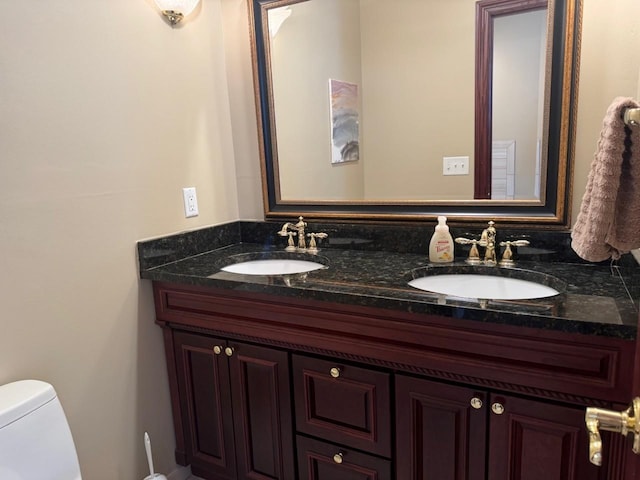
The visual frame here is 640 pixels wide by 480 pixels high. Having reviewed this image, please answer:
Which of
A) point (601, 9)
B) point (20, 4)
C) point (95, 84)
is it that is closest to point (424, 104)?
point (601, 9)

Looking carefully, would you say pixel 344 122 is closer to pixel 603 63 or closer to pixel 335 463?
pixel 603 63

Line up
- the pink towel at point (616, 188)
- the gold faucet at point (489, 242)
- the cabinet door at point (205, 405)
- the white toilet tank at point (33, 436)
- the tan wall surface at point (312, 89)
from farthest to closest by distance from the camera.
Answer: the tan wall surface at point (312, 89) → the cabinet door at point (205, 405) → the gold faucet at point (489, 242) → the white toilet tank at point (33, 436) → the pink towel at point (616, 188)

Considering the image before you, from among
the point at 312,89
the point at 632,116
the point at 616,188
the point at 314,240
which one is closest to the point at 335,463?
the point at 314,240

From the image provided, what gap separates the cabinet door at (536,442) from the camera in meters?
1.08

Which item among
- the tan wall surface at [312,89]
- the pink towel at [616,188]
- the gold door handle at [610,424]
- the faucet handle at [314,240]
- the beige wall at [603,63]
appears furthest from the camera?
the faucet handle at [314,240]

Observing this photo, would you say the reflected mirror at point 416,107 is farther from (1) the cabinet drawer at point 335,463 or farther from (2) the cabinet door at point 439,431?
(1) the cabinet drawer at point 335,463

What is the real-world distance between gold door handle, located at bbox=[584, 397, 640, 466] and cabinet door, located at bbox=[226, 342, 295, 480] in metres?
0.98

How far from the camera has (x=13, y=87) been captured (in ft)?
→ 4.19

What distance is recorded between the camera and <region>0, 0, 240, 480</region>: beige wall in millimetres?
1312

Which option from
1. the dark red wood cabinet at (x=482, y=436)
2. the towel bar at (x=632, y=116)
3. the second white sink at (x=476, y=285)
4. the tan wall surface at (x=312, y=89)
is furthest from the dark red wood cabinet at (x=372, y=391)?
the tan wall surface at (x=312, y=89)

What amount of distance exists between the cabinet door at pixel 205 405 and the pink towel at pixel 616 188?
1224 mm

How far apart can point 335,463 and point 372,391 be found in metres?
0.31

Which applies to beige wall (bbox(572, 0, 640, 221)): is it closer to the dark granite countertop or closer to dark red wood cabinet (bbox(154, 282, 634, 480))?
the dark granite countertop

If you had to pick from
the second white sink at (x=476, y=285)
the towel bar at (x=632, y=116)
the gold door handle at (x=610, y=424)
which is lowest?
the second white sink at (x=476, y=285)
